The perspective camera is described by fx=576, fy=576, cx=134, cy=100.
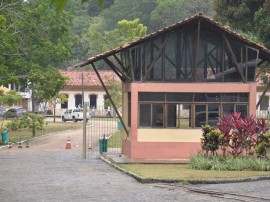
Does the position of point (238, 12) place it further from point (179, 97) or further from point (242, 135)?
point (242, 135)

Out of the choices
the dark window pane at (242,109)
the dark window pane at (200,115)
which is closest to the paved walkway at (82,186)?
the dark window pane at (200,115)

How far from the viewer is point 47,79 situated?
3678cm

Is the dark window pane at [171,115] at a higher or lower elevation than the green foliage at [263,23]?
lower

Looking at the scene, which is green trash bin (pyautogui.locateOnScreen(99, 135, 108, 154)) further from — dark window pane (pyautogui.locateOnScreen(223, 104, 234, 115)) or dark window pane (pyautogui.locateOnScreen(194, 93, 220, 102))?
dark window pane (pyautogui.locateOnScreen(223, 104, 234, 115))

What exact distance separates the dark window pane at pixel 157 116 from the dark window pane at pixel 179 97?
477 mm

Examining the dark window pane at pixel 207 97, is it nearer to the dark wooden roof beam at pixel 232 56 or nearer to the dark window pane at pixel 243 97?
the dark window pane at pixel 243 97

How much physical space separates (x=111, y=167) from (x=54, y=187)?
6252mm

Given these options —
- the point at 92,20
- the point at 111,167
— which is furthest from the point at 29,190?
the point at 92,20

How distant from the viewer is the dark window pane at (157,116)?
23.1 metres

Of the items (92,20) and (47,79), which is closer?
(47,79)

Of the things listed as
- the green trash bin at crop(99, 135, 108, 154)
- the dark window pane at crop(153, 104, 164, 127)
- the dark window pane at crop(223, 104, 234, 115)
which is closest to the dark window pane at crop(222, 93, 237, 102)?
the dark window pane at crop(223, 104, 234, 115)

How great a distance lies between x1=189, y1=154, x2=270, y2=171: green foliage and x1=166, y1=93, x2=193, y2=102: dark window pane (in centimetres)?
431

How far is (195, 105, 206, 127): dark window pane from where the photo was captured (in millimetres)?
23359

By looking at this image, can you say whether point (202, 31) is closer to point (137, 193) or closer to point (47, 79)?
point (137, 193)
